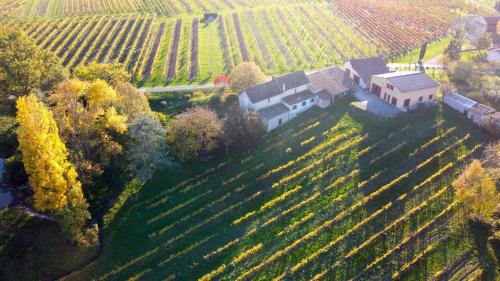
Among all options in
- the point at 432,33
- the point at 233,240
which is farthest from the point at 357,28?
the point at 233,240

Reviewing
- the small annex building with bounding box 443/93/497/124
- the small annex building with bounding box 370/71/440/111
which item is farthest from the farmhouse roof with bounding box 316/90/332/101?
the small annex building with bounding box 443/93/497/124

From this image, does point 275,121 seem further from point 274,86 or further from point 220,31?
point 220,31

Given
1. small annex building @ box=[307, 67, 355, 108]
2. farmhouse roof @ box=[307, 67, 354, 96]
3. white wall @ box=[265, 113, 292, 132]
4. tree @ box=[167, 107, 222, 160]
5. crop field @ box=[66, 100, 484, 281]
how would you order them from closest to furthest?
crop field @ box=[66, 100, 484, 281] < tree @ box=[167, 107, 222, 160] < white wall @ box=[265, 113, 292, 132] < small annex building @ box=[307, 67, 355, 108] < farmhouse roof @ box=[307, 67, 354, 96]

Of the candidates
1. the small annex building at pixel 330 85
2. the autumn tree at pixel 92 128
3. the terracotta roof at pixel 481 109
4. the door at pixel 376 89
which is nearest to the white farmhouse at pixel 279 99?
the small annex building at pixel 330 85

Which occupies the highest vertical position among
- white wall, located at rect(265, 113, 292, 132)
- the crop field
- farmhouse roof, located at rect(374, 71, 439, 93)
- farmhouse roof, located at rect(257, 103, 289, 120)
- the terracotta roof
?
farmhouse roof, located at rect(374, 71, 439, 93)

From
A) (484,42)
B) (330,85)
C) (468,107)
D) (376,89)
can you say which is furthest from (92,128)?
(484,42)

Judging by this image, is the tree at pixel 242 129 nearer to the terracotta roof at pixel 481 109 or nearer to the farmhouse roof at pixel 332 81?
the farmhouse roof at pixel 332 81

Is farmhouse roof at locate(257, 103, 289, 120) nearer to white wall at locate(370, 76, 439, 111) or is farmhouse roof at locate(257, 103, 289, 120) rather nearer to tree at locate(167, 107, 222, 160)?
tree at locate(167, 107, 222, 160)
